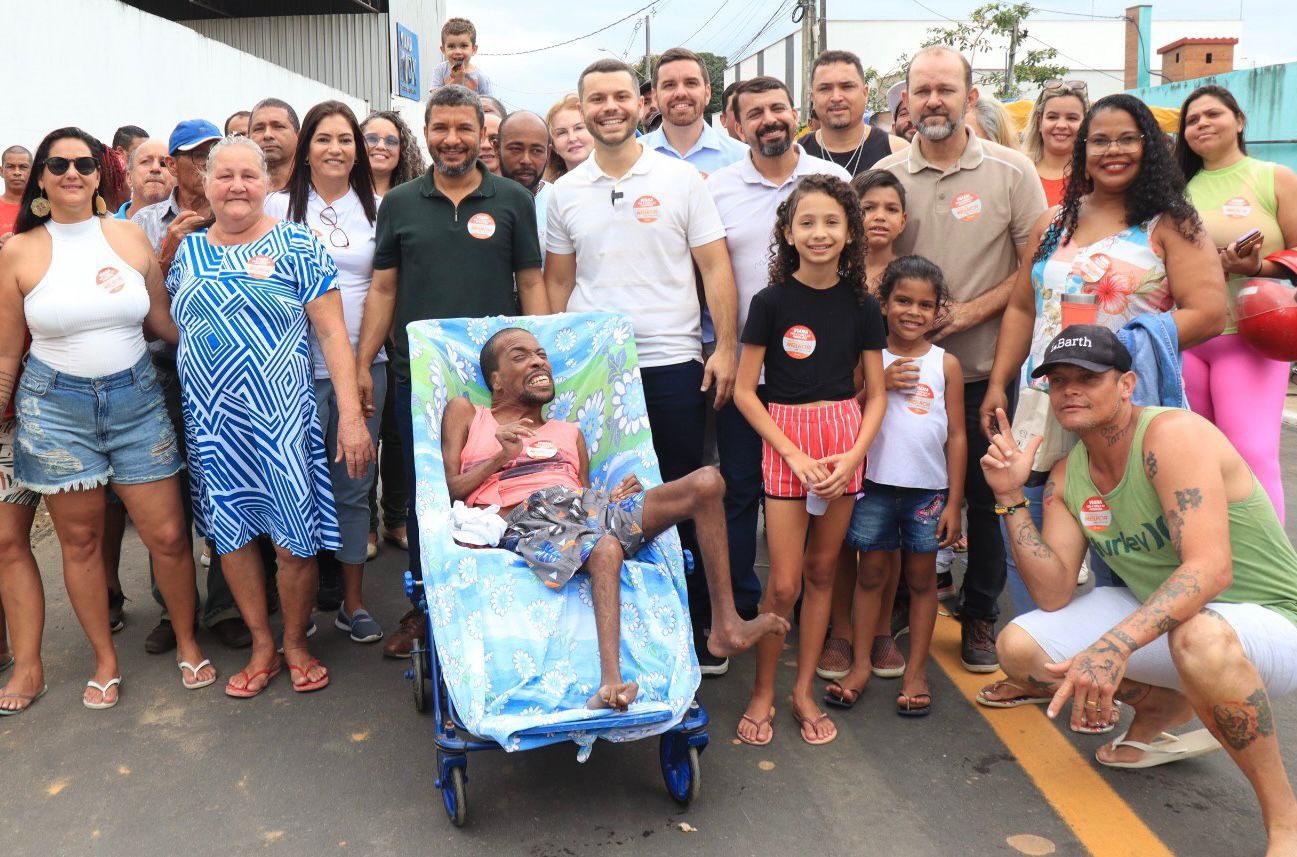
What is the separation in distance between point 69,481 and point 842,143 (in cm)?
387

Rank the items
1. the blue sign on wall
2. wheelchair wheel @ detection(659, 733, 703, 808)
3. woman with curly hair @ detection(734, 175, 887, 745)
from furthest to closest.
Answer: the blue sign on wall < woman with curly hair @ detection(734, 175, 887, 745) < wheelchair wheel @ detection(659, 733, 703, 808)

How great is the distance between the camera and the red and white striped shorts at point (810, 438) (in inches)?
158

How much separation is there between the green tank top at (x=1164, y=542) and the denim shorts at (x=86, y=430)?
363 cm

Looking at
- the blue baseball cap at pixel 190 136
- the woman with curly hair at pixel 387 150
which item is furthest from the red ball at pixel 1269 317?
the blue baseball cap at pixel 190 136

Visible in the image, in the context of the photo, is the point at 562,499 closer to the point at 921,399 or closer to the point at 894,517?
the point at 894,517

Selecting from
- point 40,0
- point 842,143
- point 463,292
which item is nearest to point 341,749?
point 463,292

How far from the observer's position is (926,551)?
4320 mm

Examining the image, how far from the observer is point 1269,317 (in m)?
4.07

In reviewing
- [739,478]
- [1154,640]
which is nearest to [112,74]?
[739,478]

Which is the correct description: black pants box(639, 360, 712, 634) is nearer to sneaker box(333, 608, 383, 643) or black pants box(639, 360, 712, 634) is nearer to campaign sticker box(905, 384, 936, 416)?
campaign sticker box(905, 384, 936, 416)

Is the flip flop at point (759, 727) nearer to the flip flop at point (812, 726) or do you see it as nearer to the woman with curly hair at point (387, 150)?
→ the flip flop at point (812, 726)

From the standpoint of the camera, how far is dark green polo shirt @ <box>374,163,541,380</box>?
15.2ft

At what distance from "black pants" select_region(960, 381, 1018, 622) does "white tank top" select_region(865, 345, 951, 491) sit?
34 cm

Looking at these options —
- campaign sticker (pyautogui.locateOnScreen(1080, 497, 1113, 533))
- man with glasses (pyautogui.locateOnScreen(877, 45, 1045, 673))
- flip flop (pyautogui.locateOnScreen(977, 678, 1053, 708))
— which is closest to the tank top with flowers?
man with glasses (pyautogui.locateOnScreen(877, 45, 1045, 673))
